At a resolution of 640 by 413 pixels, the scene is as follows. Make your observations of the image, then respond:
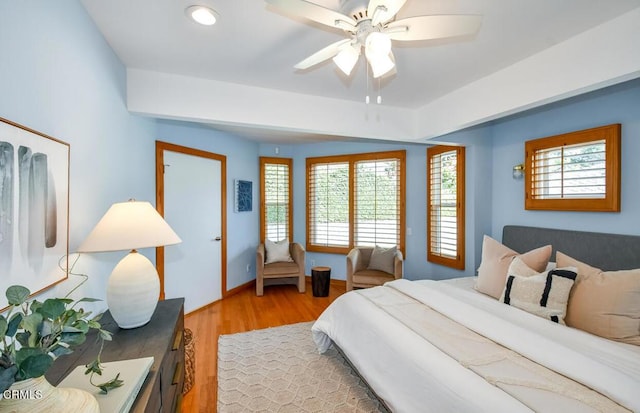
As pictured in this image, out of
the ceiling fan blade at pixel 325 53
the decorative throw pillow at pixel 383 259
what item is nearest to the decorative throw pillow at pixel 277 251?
the decorative throw pillow at pixel 383 259

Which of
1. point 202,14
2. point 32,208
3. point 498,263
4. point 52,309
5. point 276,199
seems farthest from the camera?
point 276,199

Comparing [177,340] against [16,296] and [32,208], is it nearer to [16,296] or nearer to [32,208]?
[32,208]

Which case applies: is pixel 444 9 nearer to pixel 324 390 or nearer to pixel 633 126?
pixel 633 126

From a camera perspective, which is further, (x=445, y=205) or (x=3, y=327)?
(x=445, y=205)

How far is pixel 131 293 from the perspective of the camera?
63.2 inches

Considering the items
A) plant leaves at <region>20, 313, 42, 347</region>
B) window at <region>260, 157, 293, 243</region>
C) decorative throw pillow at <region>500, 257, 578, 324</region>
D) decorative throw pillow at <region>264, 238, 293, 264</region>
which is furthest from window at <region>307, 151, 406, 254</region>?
plant leaves at <region>20, 313, 42, 347</region>

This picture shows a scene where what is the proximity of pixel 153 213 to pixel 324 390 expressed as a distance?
1735 millimetres

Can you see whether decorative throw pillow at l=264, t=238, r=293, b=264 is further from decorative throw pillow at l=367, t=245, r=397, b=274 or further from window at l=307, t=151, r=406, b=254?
decorative throw pillow at l=367, t=245, r=397, b=274

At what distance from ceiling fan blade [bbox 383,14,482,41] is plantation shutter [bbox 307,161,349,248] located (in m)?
3.27

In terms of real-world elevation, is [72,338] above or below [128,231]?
below

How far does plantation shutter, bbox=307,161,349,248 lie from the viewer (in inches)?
191

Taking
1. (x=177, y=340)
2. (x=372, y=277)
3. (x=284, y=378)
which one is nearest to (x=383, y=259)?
(x=372, y=277)

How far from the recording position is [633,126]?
243cm

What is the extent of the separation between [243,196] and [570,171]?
13.2ft
